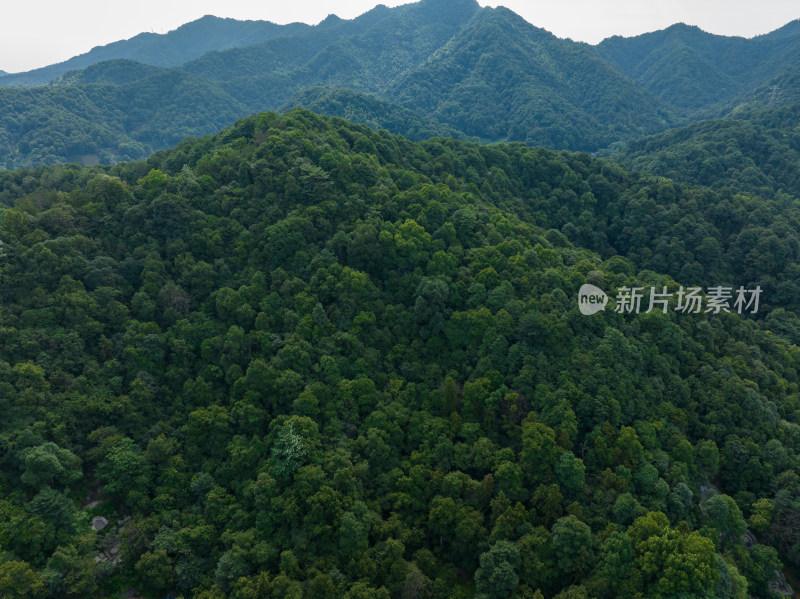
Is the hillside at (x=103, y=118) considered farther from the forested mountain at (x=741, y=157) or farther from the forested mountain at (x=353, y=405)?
the forested mountain at (x=741, y=157)

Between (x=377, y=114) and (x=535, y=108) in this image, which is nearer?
(x=377, y=114)

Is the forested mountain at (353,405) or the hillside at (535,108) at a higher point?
the hillside at (535,108)
